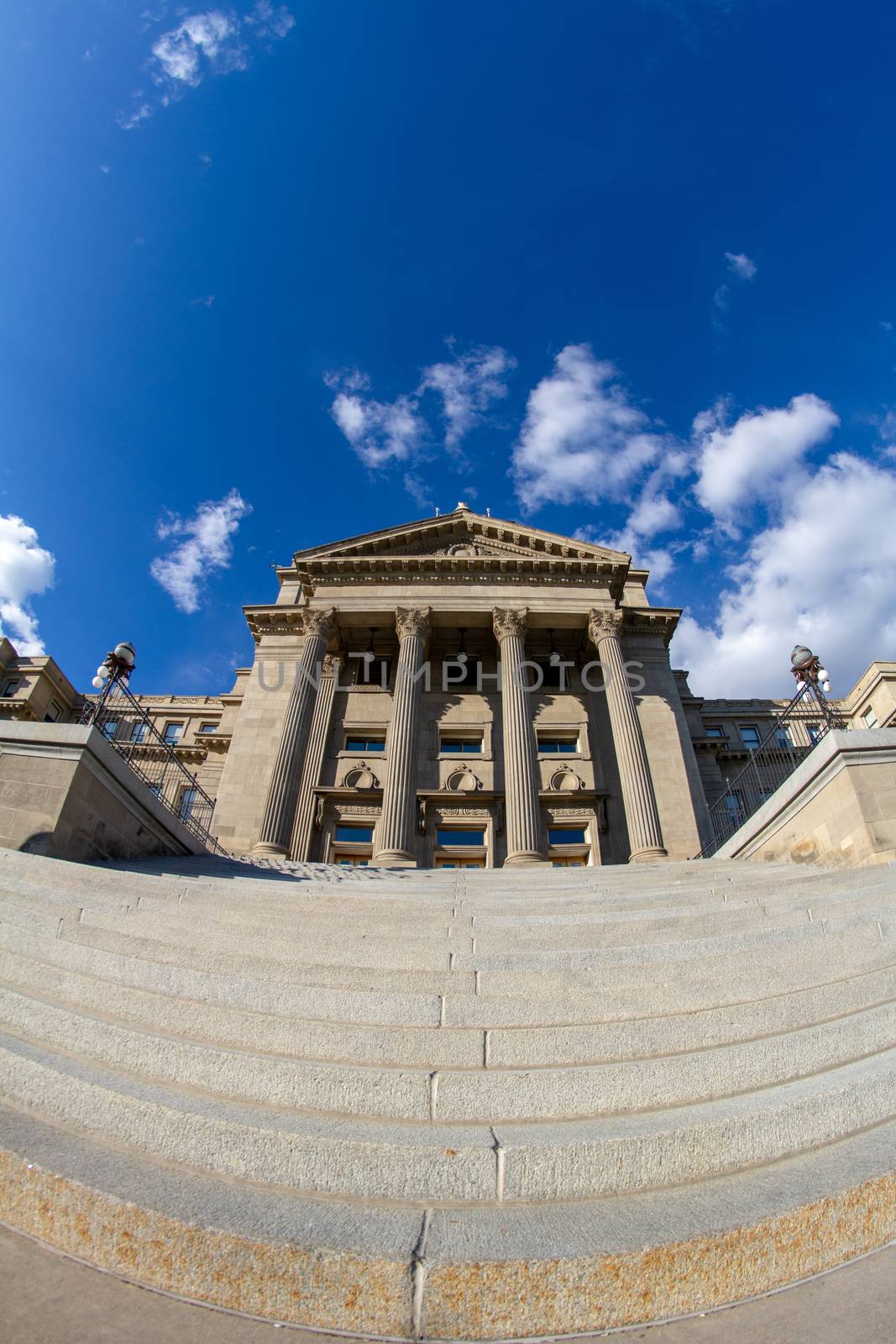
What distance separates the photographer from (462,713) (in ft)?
94.2

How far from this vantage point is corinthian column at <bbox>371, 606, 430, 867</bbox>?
21.1 m

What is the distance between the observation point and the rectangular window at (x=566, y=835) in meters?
26.0

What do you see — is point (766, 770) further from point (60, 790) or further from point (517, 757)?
point (60, 790)

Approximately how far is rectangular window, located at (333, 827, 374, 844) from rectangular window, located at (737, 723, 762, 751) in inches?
1080

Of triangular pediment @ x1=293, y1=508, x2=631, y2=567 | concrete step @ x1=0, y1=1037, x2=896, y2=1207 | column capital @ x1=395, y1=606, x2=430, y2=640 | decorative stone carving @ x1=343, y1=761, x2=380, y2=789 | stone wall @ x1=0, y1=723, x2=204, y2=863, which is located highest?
triangular pediment @ x1=293, y1=508, x2=631, y2=567

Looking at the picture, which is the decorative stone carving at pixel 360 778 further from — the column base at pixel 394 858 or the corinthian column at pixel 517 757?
the corinthian column at pixel 517 757

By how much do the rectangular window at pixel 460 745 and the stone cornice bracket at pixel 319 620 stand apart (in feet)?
24.0

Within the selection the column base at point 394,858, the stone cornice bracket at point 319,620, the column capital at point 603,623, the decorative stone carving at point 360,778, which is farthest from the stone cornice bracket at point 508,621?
the column base at point 394,858

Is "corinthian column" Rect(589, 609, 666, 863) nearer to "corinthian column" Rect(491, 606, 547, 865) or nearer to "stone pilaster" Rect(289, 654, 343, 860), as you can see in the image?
"corinthian column" Rect(491, 606, 547, 865)

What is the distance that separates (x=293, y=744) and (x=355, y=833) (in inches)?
198

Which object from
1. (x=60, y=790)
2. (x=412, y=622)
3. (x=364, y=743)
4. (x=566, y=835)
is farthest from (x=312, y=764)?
(x=60, y=790)

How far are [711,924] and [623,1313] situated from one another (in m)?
4.41

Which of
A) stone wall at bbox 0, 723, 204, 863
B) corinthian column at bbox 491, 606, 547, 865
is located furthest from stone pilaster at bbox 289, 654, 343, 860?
stone wall at bbox 0, 723, 204, 863

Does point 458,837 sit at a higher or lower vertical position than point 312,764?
lower
